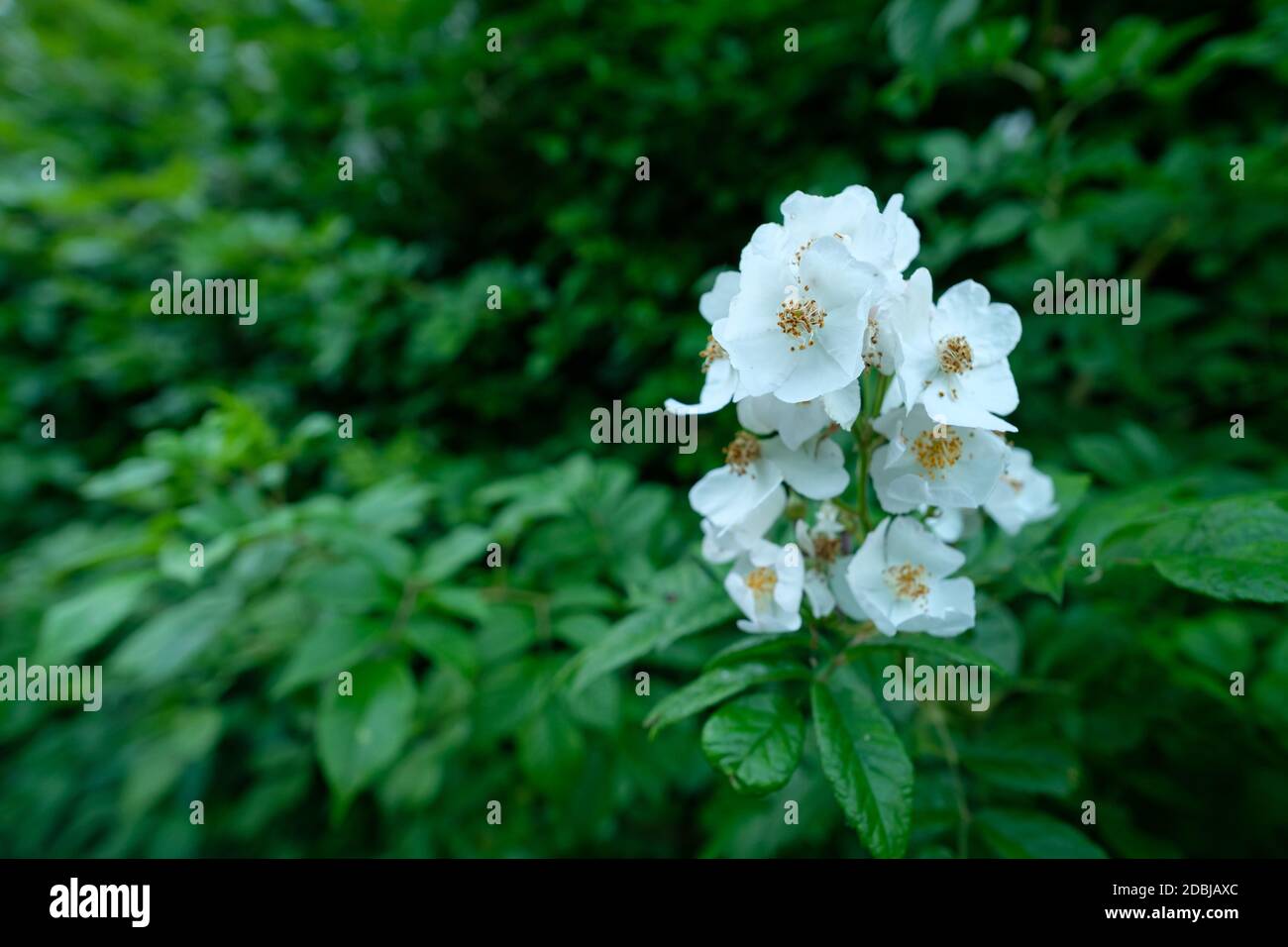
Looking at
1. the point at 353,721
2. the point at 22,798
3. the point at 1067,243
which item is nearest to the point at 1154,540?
the point at 1067,243

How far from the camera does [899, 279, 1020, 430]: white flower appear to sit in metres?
0.83

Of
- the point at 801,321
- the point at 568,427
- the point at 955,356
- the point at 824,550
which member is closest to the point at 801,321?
the point at 801,321

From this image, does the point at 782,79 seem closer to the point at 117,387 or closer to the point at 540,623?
the point at 540,623

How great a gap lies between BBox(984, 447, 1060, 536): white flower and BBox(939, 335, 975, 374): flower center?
0.87 feet

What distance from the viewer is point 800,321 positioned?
0.84 metres

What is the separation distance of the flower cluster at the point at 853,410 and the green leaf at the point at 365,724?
74 centimetres

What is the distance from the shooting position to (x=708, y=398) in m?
0.96

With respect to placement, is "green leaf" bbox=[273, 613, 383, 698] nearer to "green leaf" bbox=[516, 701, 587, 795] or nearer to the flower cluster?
"green leaf" bbox=[516, 701, 587, 795]

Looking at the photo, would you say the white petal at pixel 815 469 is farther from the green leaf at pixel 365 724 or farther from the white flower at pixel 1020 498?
the green leaf at pixel 365 724

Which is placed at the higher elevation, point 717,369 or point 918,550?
point 717,369

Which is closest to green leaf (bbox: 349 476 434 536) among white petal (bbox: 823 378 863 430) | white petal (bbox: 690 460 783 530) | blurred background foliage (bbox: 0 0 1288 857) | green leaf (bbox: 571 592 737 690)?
blurred background foliage (bbox: 0 0 1288 857)

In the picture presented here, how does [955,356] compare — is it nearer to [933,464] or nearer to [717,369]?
[933,464]

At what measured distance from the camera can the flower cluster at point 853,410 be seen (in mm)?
845

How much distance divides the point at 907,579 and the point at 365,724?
3.30 ft
